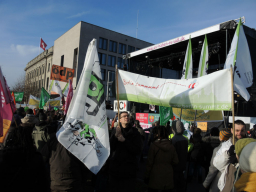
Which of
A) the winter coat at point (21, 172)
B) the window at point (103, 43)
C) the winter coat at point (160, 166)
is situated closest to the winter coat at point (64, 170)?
the winter coat at point (21, 172)

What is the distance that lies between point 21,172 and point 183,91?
3316 mm

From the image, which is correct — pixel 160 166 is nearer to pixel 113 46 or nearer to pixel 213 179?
pixel 213 179

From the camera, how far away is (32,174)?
1735 mm

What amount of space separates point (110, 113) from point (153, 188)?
1582 cm

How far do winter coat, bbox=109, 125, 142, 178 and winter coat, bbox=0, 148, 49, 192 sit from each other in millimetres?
1423

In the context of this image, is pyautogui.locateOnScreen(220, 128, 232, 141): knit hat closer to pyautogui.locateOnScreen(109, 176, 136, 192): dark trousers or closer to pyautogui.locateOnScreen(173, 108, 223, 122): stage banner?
pyautogui.locateOnScreen(109, 176, 136, 192): dark trousers

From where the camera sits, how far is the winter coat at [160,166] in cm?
320

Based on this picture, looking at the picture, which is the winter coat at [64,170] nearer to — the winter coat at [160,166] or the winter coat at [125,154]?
the winter coat at [125,154]

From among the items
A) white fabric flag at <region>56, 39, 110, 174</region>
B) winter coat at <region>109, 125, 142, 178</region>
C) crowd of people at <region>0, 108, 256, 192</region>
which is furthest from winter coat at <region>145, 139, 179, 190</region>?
white fabric flag at <region>56, 39, 110, 174</region>

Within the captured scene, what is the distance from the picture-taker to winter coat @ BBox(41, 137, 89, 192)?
8.48 feet

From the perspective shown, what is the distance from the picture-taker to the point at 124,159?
3.10m

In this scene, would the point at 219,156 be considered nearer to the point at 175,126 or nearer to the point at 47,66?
the point at 175,126

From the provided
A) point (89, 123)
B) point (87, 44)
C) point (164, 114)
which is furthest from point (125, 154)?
point (87, 44)

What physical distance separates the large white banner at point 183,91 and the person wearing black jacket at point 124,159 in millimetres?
1389
